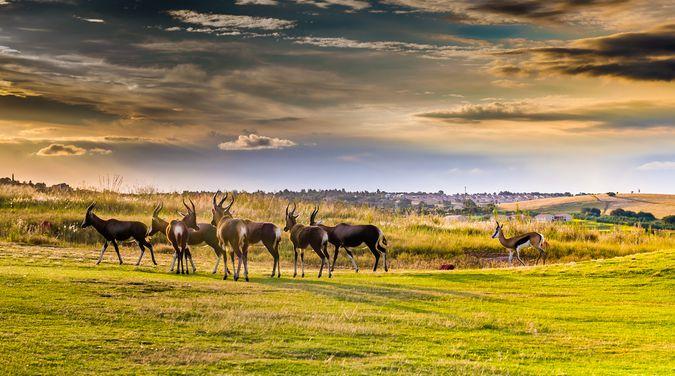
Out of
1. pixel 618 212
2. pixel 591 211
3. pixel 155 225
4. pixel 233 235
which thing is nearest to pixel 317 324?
pixel 233 235

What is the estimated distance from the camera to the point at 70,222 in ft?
132

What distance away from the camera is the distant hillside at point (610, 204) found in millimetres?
101312

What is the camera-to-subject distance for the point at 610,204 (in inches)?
4225

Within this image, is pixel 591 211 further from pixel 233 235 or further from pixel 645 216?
pixel 233 235

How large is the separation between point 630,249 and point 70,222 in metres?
30.0

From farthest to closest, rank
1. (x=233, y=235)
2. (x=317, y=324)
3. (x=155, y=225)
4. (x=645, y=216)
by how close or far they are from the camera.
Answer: (x=645, y=216)
(x=155, y=225)
(x=233, y=235)
(x=317, y=324)

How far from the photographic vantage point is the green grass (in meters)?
12.0

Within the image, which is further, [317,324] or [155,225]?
[155,225]

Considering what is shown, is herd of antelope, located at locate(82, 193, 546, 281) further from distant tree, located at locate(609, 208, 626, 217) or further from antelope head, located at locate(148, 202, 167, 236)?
distant tree, located at locate(609, 208, 626, 217)

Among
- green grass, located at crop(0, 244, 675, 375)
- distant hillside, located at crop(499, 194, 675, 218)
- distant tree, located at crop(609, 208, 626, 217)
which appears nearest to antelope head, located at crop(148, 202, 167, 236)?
green grass, located at crop(0, 244, 675, 375)

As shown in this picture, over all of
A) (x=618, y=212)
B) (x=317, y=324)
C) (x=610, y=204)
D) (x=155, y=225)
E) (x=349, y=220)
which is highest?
(x=610, y=204)

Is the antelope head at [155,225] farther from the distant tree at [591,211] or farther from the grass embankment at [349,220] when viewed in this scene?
the distant tree at [591,211]

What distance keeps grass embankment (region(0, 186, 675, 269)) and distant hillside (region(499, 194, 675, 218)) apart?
51788 millimetres

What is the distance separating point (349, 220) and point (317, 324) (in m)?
33.9
